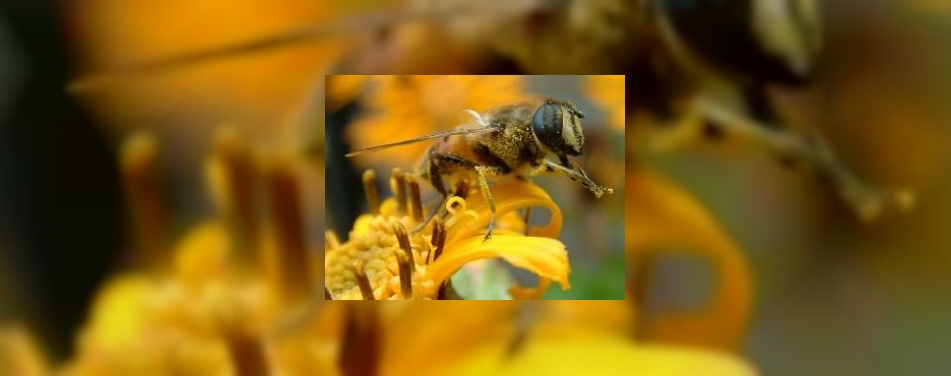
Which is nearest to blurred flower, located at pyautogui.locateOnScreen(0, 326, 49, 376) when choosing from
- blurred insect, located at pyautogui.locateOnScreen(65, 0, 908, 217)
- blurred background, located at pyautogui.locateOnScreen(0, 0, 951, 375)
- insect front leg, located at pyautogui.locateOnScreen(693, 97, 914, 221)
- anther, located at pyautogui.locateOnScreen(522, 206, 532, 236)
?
blurred background, located at pyautogui.locateOnScreen(0, 0, 951, 375)

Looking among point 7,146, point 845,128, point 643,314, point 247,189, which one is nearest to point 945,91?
point 845,128

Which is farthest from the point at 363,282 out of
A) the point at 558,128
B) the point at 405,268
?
the point at 558,128

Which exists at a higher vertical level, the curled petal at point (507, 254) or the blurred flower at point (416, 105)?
the blurred flower at point (416, 105)

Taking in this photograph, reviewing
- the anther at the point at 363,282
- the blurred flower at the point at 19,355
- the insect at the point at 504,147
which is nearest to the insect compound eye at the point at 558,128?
the insect at the point at 504,147

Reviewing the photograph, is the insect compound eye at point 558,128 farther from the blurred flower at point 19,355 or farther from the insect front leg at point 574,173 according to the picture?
the blurred flower at point 19,355

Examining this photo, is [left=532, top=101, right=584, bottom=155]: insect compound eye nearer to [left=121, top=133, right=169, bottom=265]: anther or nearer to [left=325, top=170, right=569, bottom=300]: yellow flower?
[left=325, top=170, right=569, bottom=300]: yellow flower

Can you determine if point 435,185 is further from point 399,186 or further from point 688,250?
point 688,250
